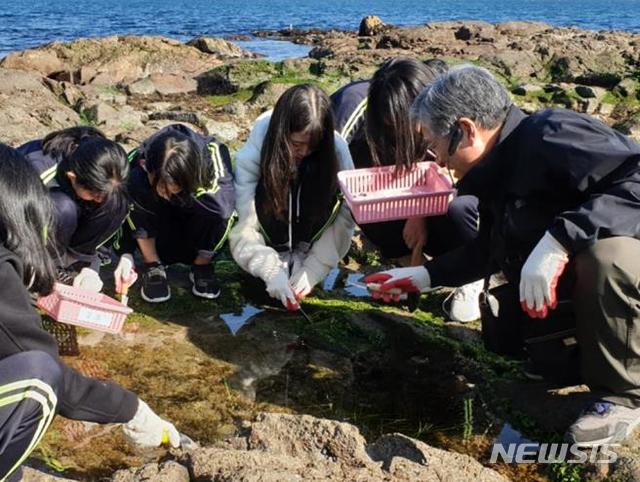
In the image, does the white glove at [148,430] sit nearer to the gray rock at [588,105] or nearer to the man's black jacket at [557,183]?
the man's black jacket at [557,183]

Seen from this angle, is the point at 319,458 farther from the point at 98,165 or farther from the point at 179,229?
the point at 179,229

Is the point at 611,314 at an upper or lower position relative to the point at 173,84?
upper

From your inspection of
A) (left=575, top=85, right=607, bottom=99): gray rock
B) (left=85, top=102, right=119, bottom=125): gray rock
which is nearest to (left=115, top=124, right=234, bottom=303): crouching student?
(left=85, top=102, right=119, bottom=125): gray rock

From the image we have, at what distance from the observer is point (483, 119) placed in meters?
2.58

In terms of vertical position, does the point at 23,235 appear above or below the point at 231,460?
above

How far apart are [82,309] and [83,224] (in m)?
0.94

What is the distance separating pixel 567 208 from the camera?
2.55 meters

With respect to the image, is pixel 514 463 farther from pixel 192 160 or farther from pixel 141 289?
pixel 141 289

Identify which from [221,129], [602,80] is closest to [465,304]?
[221,129]

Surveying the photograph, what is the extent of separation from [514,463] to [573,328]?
1.80ft

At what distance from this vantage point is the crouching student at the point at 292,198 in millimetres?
3451

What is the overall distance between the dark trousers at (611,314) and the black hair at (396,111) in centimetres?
129

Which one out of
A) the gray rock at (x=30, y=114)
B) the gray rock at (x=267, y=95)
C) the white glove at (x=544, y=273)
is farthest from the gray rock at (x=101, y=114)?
the white glove at (x=544, y=273)

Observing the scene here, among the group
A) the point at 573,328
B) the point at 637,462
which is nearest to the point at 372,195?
the point at 573,328
